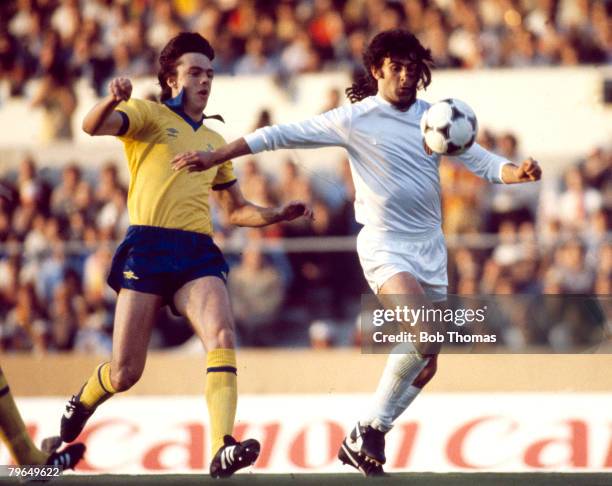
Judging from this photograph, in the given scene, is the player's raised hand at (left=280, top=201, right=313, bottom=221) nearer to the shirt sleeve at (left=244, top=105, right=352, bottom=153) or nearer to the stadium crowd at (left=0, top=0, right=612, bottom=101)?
the shirt sleeve at (left=244, top=105, right=352, bottom=153)

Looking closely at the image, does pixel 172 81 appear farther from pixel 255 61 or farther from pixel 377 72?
pixel 255 61

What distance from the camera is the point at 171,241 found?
24.9 feet

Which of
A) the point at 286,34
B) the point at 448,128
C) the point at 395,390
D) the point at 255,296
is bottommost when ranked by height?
the point at 395,390

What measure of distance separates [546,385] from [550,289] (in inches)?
62.7

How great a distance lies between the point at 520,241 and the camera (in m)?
12.2

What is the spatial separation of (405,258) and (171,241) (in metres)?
1.33

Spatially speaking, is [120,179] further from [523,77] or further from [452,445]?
[452,445]

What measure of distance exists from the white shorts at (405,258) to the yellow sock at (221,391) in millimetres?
1027

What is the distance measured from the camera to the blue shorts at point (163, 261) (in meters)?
7.53

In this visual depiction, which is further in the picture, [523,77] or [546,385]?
[523,77]

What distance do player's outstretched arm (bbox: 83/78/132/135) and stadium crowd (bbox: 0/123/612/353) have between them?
4758 mm

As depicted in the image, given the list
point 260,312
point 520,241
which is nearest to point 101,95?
point 260,312

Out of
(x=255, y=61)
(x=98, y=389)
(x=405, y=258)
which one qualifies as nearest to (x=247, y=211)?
(x=405, y=258)

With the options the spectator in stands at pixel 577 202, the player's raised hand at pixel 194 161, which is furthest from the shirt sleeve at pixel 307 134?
the spectator in stands at pixel 577 202
